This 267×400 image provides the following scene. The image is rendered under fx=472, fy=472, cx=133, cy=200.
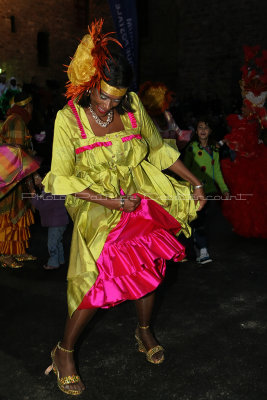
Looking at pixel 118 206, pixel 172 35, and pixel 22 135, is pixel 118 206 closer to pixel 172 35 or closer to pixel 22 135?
pixel 22 135

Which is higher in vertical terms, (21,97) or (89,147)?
(21,97)

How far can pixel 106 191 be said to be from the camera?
2.65m

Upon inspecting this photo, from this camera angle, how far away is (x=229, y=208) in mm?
6305

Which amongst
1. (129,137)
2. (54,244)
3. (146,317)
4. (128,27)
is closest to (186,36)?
(128,27)

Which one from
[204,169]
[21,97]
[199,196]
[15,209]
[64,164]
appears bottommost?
[15,209]

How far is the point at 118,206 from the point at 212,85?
19821mm

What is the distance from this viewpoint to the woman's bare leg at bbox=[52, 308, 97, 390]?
2.71 meters

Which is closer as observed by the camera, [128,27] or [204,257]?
[204,257]

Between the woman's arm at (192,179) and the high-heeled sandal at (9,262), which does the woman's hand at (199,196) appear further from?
the high-heeled sandal at (9,262)

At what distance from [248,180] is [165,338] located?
3227 millimetres

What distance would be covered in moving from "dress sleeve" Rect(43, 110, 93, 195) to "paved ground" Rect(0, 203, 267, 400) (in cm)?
119

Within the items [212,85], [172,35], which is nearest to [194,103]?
[212,85]

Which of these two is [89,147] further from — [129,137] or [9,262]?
[9,262]

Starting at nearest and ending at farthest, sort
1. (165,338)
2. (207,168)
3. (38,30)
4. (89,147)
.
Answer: (89,147) < (165,338) < (207,168) < (38,30)
